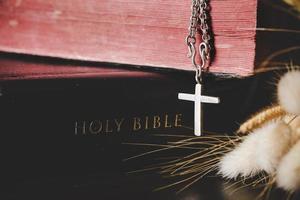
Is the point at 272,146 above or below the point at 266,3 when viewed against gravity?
below

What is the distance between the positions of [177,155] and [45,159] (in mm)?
261

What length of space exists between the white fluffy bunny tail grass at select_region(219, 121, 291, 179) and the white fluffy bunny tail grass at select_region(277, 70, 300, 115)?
3 cm

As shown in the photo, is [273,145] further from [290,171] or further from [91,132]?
[91,132]

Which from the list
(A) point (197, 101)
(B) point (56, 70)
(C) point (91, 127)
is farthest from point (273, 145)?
(B) point (56, 70)

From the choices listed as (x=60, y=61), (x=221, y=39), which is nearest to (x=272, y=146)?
(x=221, y=39)

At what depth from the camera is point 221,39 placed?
908 millimetres

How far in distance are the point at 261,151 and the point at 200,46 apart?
0.25m

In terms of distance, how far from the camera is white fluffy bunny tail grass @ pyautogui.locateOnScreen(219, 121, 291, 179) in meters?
0.74

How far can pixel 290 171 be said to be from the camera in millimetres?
702

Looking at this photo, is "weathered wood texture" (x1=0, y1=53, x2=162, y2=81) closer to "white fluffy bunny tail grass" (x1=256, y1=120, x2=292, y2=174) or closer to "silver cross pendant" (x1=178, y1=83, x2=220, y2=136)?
"silver cross pendant" (x1=178, y1=83, x2=220, y2=136)

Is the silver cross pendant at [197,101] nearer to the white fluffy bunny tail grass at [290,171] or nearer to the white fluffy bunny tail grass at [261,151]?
the white fluffy bunny tail grass at [261,151]

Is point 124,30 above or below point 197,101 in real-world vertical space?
above

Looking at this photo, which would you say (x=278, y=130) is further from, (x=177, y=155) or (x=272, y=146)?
(x=177, y=155)

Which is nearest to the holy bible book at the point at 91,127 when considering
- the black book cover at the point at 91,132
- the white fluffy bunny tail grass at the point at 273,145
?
the black book cover at the point at 91,132
